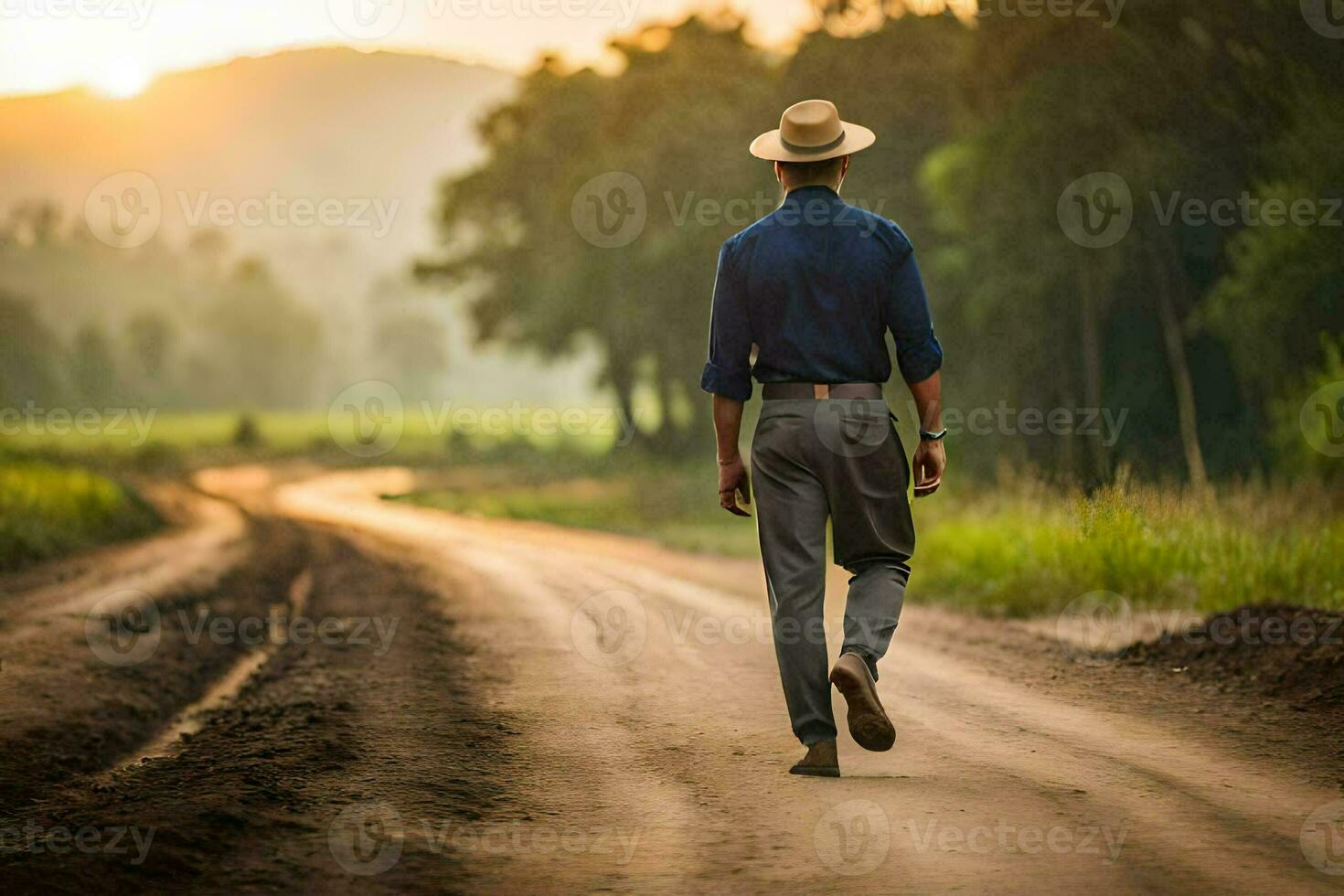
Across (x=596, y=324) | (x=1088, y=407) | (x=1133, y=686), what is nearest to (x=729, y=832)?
(x=1133, y=686)

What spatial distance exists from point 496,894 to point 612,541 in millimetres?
16882

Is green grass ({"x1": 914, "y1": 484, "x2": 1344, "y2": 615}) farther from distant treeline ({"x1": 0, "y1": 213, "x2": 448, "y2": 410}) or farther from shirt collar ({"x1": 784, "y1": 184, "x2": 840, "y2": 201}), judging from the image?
distant treeline ({"x1": 0, "y1": 213, "x2": 448, "y2": 410})

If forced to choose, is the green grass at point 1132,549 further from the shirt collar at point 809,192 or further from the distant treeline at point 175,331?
the distant treeline at point 175,331

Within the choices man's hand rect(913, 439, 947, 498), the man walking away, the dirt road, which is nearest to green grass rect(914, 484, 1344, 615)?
the dirt road

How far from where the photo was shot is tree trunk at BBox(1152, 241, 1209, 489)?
20656 mm

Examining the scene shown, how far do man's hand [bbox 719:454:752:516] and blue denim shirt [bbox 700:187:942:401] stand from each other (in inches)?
10.5

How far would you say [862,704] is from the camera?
551 centimetres

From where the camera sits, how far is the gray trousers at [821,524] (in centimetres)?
571

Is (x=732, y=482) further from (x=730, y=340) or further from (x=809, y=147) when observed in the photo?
(x=809, y=147)

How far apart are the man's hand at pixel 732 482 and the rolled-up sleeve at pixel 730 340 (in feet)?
Answer: 0.85

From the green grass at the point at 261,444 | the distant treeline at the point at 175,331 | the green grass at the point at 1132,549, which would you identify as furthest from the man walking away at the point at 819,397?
the distant treeline at the point at 175,331

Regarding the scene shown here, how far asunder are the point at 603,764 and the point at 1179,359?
1666 cm

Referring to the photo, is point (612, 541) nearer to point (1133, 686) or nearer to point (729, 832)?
point (1133, 686)

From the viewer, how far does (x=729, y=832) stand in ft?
16.1
